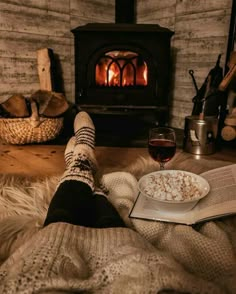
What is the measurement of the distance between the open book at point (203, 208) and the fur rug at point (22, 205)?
29 cm

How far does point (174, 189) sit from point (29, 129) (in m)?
1.10

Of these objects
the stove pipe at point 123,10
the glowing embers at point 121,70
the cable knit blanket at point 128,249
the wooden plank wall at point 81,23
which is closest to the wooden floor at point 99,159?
the cable knit blanket at point 128,249

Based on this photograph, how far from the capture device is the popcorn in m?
0.72

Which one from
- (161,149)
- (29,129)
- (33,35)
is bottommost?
(29,129)

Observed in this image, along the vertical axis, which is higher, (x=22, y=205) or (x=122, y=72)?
(x=122, y=72)

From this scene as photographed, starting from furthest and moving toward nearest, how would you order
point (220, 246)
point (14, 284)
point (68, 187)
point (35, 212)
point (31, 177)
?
point (31, 177)
point (35, 212)
point (68, 187)
point (220, 246)
point (14, 284)

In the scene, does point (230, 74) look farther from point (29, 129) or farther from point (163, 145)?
point (29, 129)

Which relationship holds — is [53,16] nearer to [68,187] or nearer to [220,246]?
[68,187]

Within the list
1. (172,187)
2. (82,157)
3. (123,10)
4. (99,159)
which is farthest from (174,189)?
(123,10)

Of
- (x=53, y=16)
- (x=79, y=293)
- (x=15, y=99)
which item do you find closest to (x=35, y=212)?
(x=79, y=293)

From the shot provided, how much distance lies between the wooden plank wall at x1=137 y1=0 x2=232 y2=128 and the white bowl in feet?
Result: 4.47

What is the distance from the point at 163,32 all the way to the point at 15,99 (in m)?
0.92

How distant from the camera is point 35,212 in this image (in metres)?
0.90

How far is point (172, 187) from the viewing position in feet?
2.46
